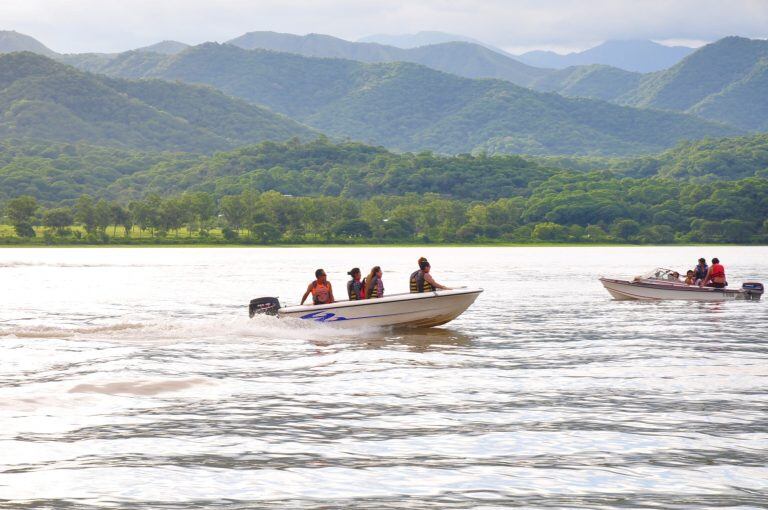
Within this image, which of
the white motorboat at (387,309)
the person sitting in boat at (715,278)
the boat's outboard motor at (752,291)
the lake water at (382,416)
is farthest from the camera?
the boat's outboard motor at (752,291)

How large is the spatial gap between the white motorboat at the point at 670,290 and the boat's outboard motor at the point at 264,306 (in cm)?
2407

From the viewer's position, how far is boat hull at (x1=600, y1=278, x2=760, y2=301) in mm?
51219

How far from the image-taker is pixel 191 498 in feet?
45.4

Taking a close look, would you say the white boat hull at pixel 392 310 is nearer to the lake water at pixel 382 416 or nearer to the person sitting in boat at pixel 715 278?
the lake water at pixel 382 416

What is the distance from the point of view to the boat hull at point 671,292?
51.2 m

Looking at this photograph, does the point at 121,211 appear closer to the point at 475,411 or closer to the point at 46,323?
the point at 46,323

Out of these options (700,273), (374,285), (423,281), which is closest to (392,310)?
(374,285)

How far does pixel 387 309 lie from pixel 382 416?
14368 mm

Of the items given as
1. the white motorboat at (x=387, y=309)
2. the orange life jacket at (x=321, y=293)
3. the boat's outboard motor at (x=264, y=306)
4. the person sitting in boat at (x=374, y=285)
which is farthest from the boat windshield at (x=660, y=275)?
the boat's outboard motor at (x=264, y=306)

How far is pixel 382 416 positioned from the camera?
64.3ft

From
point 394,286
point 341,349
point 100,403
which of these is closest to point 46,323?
point 341,349

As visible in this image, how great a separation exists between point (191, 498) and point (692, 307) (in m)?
39.7

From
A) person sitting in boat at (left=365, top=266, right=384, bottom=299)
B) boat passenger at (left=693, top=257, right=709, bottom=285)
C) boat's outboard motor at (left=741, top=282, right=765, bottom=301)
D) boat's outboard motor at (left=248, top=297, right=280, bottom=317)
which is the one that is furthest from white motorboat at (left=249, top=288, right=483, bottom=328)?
boat's outboard motor at (left=741, top=282, right=765, bottom=301)

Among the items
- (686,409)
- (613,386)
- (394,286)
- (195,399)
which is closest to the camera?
(686,409)
